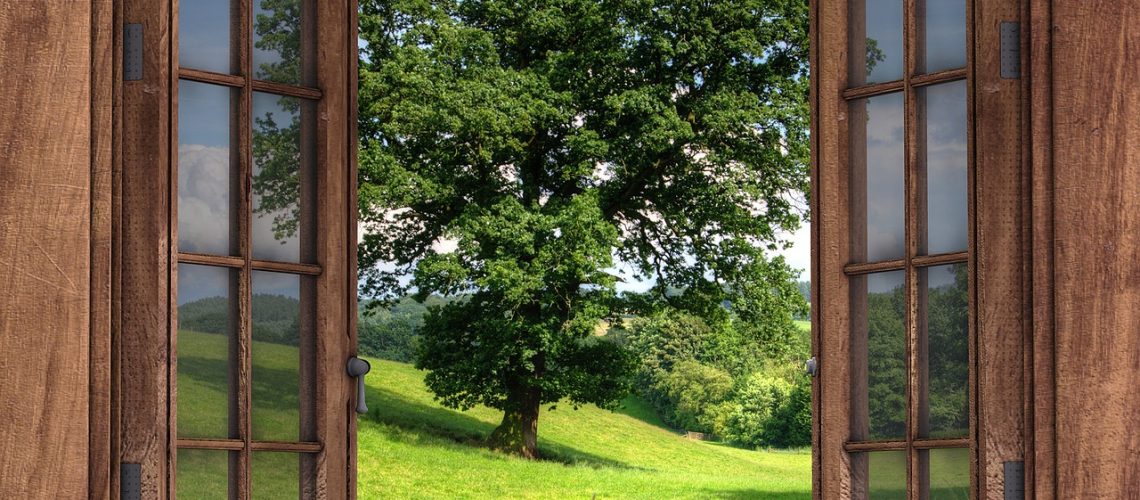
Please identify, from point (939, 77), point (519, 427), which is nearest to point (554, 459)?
point (519, 427)

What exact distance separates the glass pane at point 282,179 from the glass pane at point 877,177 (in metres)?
1.04

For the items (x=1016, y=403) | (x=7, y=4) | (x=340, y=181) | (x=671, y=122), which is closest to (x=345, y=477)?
(x=340, y=181)

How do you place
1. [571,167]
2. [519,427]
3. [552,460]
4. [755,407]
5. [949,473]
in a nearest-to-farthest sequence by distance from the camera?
[949,473], [571,167], [519,427], [552,460], [755,407]

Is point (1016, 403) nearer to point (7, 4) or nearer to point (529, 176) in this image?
point (7, 4)

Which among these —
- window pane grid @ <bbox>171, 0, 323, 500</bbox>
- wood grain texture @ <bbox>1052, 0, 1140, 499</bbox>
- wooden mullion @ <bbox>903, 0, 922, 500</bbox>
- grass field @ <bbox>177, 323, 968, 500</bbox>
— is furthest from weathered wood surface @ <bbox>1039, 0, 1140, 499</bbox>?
grass field @ <bbox>177, 323, 968, 500</bbox>

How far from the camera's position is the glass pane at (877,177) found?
2.30 meters

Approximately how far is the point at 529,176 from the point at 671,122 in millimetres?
1864

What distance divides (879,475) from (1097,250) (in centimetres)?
58

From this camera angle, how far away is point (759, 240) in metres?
13.4

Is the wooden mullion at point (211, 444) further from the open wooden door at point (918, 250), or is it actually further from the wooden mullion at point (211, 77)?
the open wooden door at point (918, 250)

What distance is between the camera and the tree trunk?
1371cm

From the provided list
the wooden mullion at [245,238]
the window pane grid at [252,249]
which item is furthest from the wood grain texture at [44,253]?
the wooden mullion at [245,238]

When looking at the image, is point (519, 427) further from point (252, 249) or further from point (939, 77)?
point (939, 77)

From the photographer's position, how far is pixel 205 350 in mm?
2182
